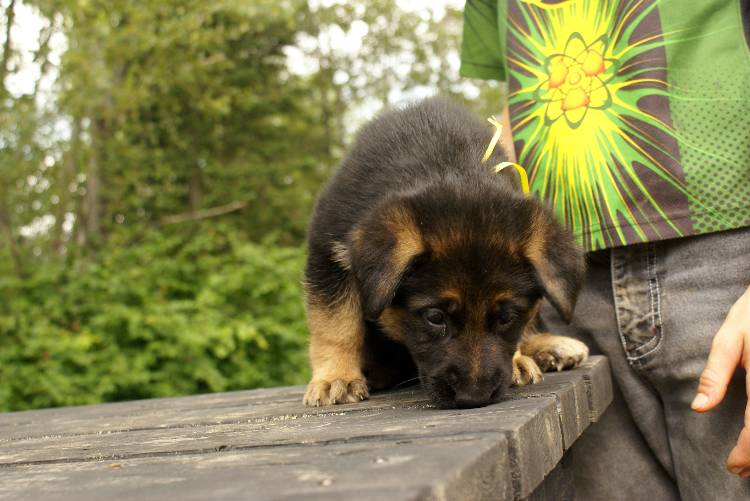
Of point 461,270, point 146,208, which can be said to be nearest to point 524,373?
point 461,270

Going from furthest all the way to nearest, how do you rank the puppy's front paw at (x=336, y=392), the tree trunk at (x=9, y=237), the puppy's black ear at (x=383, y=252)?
the tree trunk at (x=9, y=237) < the puppy's front paw at (x=336, y=392) < the puppy's black ear at (x=383, y=252)

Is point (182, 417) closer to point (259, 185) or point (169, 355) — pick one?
point (169, 355)

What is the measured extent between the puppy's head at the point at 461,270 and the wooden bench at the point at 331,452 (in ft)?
0.55

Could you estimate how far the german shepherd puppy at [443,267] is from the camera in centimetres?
237

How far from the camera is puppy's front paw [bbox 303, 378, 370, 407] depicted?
276 centimetres

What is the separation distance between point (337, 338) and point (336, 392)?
298 millimetres

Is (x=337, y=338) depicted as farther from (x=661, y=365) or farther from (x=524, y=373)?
(x=661, y=365)

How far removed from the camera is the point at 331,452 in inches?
58.6

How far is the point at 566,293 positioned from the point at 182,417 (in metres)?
1.42

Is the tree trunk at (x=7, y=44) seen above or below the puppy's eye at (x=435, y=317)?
above

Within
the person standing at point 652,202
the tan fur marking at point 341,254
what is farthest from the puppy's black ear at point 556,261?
the tan fur marking at point 341,254

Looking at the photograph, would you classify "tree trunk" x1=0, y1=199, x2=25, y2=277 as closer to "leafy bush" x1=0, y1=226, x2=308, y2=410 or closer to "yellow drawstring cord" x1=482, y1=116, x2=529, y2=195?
"leafy bush" x1=0, y1=226, x2=308, y2=410

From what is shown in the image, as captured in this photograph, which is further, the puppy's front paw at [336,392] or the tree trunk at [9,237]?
the tree trunk at [9,237]

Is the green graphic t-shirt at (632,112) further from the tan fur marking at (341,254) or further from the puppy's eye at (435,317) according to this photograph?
the tan fur marking at (341,254)
